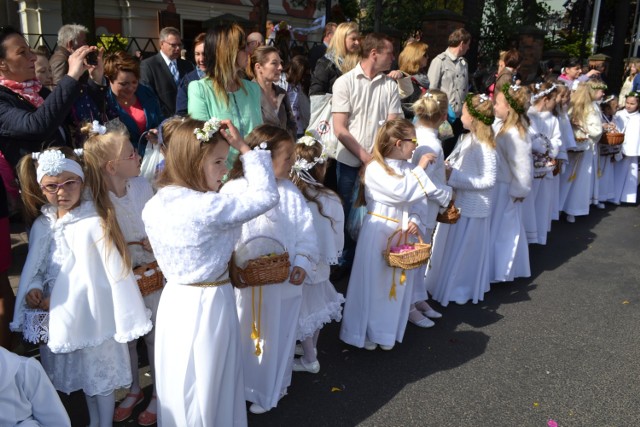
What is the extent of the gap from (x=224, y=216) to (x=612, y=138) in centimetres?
750

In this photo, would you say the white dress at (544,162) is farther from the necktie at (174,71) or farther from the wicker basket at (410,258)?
the necktie at (174,71)

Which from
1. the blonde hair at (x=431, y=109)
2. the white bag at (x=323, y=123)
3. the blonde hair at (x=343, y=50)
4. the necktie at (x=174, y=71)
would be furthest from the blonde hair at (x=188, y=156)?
the blonde hair at (x=343, y=50)

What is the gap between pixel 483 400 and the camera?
3.62m

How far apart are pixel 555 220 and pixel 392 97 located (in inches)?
172

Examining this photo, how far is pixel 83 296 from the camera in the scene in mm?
2842

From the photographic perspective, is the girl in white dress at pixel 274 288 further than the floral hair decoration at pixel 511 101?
No

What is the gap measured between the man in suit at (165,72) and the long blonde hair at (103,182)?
2625 millimetres

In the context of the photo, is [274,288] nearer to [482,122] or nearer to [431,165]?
[431,165]

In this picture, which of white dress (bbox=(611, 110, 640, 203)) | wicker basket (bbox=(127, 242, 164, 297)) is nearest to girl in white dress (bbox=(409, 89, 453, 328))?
wicker basket (bbox=(127, 242, 164, 297))

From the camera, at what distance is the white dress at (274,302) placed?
3240mm

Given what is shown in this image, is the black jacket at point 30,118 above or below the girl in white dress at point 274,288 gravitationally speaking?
above

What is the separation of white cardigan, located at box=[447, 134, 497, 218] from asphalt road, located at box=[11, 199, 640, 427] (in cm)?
94

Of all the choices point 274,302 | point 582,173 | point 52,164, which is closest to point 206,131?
point 52,164

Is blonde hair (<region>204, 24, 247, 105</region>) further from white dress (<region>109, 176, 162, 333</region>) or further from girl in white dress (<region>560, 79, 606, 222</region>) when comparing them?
girl in white dress (<region>560, 79, 606, 222</region>)
